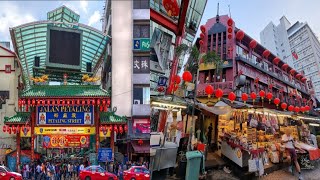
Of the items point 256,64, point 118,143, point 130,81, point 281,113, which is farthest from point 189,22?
point 281,113

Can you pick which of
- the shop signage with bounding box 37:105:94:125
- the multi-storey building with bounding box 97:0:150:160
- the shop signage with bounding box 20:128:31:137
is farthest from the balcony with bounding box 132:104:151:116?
the shop signage with bounding box 20:128:31:137

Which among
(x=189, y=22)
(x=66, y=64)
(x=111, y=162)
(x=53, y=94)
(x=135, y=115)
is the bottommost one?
(x=111, y=162)

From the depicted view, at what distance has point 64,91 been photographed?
9.45 m

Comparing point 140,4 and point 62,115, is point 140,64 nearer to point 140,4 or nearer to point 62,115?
point 140,4

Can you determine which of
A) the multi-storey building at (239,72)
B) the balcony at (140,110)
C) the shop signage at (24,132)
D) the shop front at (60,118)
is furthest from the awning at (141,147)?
the shop signage at (24,132)

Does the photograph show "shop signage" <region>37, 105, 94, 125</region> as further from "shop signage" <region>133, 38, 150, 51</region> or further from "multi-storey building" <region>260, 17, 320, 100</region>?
"multi-storey building" <region>260, 17, 320, 100</region>

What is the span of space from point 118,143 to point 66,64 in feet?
13.2

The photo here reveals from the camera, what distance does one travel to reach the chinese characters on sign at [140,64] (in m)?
14.2

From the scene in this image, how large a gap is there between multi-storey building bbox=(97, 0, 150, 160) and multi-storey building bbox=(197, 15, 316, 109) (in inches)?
112

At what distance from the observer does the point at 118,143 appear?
12805 millimetres

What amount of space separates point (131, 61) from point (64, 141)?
593 centimetres

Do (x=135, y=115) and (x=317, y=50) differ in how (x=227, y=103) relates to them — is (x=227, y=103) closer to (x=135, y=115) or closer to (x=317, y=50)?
(x=317, y=50)

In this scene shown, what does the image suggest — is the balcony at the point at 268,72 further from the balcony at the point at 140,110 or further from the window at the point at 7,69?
the window at the point at 7,69

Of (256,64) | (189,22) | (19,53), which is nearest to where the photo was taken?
(19,53)
